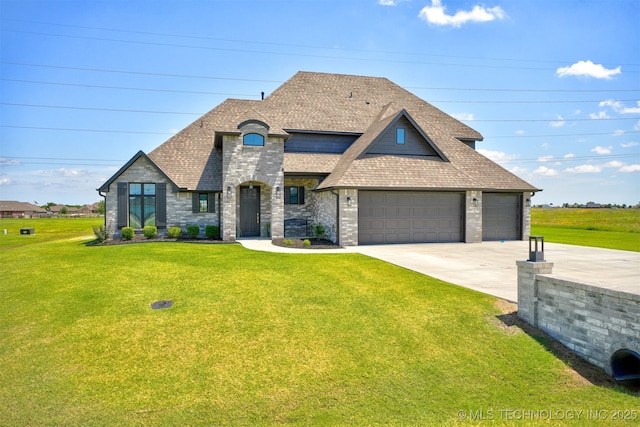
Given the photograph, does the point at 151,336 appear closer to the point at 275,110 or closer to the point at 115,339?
the point at 115,339

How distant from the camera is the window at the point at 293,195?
2183 cm

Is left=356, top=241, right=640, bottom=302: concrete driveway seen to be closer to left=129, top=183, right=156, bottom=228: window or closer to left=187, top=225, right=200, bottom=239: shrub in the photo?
left=187, top=225, right=200, bottom=239: shrub

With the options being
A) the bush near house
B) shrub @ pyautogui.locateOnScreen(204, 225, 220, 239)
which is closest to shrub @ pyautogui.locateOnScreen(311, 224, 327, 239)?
shrub @ pyautogui.locateOnScreen(204, 225, 220, 239)

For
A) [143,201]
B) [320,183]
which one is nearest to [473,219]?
[320,183]

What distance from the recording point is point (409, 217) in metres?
19.4

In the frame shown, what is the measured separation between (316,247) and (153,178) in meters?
10.0

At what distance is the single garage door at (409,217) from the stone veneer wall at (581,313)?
408 inches

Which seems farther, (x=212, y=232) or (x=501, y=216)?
(x=501, y=216)

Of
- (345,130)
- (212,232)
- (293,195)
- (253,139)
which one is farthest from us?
(345,130)

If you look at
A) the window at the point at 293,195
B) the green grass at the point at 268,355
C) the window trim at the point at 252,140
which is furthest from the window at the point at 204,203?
the green grass at the point at 268,355

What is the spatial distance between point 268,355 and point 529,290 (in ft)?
19.0

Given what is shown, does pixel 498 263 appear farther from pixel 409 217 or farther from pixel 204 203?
pixel 204 203

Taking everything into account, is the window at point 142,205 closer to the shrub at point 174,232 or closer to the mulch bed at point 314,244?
the shrub at point 174,232

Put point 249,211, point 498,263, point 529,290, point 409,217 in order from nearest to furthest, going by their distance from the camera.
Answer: point 529,290
point 498,263
point 409,217
point 249,211
